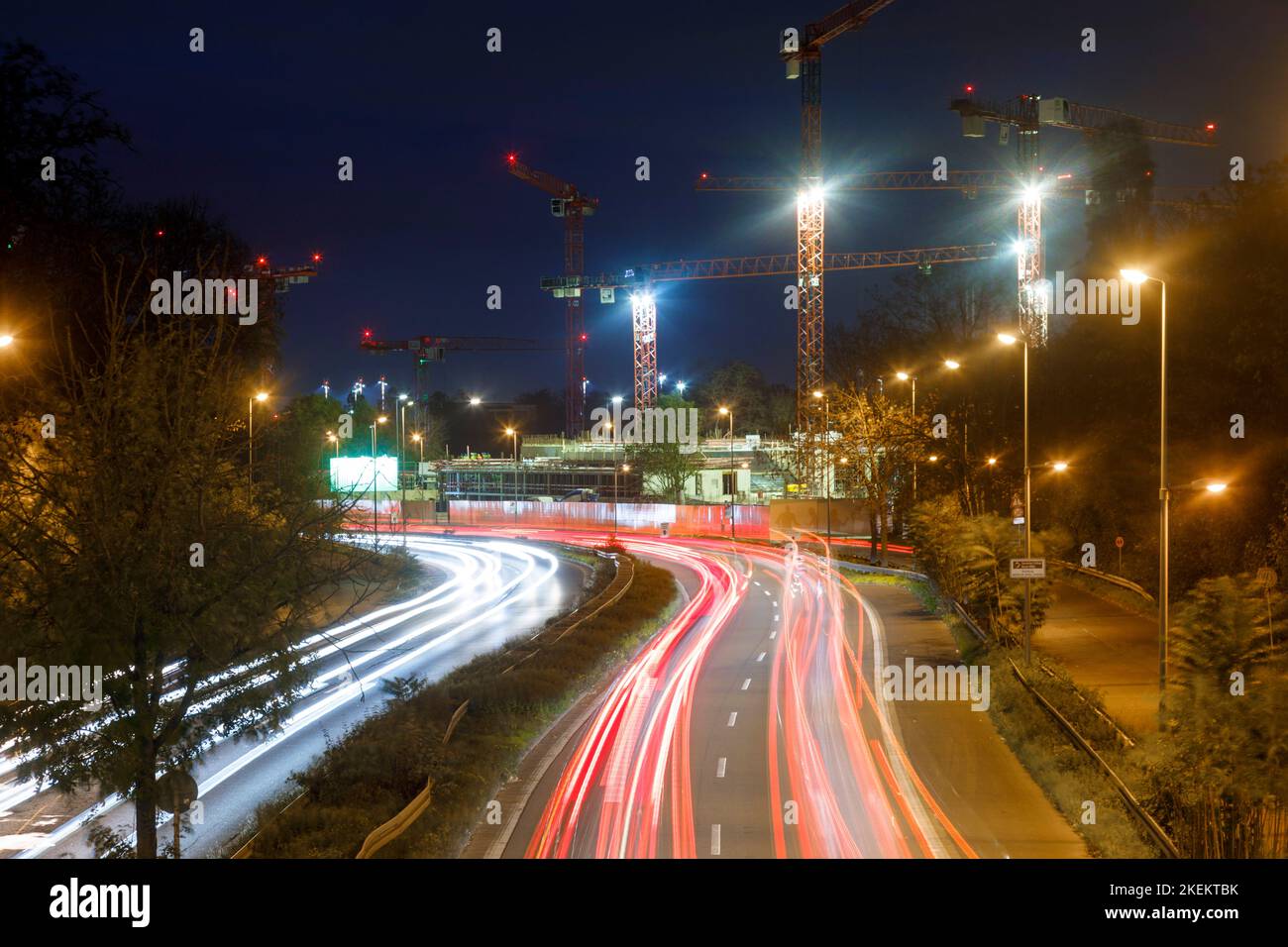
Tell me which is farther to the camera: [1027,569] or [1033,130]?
[1033,130]

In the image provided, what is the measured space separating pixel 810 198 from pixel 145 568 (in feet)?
257

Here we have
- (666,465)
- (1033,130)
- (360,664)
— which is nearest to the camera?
(360,664)

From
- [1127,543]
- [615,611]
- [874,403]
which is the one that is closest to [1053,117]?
[874,403]

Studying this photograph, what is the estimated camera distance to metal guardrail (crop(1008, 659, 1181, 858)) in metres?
10.6

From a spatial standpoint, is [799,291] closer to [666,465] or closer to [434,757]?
[666,465]

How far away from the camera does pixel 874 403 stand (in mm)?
52406

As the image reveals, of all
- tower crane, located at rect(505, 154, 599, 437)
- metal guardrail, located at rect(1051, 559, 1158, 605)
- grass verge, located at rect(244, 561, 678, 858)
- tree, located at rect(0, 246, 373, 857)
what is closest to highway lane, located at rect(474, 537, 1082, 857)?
grass verge, located at rect(244, 561, 678, 858)

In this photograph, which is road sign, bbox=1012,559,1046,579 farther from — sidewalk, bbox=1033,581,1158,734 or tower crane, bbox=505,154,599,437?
tower crane, bbox=505,154,599,437

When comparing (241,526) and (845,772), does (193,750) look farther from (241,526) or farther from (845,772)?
(845,772)

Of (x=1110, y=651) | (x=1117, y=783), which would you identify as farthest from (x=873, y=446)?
(x=1117, y=783)

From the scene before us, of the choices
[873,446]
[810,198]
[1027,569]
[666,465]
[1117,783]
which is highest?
[810,198]

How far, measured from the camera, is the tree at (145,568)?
8.23 metres

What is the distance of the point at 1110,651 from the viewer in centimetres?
2656

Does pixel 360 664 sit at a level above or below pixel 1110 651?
below
